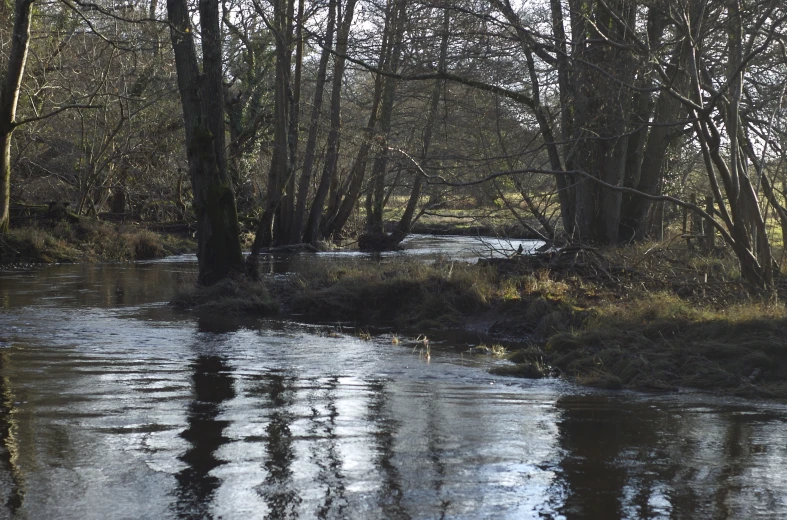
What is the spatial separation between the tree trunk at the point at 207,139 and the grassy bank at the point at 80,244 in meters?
10.9

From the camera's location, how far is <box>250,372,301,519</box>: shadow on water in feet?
17.3

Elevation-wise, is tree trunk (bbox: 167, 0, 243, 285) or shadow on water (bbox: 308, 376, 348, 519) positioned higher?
tree trunk (bbox: 167, 0, 243, 285)

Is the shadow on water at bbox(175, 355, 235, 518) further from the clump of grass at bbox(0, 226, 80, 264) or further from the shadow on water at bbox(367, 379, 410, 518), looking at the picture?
the clump of grass at bbox(0, 226, 80, 264)

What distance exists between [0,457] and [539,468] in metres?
3.61

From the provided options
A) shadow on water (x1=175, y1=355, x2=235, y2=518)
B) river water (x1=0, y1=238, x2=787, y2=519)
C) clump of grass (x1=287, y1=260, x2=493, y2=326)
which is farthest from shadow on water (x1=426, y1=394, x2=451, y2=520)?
clump of grass (x1=287, y1=260, x2=493, y2=326)

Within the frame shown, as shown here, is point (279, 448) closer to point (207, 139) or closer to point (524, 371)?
point (524, 371)

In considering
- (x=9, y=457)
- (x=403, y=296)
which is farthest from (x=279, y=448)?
(x=403, y=296)

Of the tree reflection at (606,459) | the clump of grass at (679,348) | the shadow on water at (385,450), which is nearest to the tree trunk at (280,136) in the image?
the clump of grass at (679,348)

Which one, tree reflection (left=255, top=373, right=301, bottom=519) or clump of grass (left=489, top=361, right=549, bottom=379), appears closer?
tree reflection (left=255, top=373, right=301, bottom=519)

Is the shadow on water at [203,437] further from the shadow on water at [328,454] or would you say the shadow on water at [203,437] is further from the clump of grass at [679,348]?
the clump of grass at [679,348]

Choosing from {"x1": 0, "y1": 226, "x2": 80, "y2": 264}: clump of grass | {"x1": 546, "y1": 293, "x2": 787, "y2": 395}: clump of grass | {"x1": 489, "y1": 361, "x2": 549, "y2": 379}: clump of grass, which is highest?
{"x1": 0, "y1": 226, "x2": 80, "y2": 264}: clump of grass

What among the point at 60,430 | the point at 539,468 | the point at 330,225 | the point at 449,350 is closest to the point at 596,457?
the point at 539,468

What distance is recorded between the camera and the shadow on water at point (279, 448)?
207 inches

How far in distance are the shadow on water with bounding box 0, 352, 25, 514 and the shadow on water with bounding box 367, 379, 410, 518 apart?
2107mm
